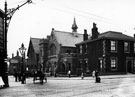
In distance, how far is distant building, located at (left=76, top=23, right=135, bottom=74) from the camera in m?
38.9

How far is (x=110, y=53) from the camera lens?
39.2 metres

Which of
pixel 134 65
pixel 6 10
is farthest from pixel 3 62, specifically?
pixel 134 65

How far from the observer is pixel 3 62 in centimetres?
2002

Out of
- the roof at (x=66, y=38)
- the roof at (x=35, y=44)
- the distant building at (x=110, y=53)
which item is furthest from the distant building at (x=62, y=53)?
the roof at (x=35, y=44)

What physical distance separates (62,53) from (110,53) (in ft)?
57.2

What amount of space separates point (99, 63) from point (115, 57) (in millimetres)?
3180

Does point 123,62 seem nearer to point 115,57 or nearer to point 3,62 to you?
point 115,57

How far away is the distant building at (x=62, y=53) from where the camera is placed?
51531 mm

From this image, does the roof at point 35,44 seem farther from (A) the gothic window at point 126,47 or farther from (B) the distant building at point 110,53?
(A) the gothic window at point 126,47

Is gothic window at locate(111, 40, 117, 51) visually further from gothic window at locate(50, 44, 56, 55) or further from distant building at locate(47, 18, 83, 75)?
gothic window at locate(50, 44, 56, 55)

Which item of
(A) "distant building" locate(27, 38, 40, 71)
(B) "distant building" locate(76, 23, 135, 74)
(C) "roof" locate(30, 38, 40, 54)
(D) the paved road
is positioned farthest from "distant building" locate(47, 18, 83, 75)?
(D) the paved road

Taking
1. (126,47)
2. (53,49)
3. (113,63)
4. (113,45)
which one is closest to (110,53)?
(113,45)

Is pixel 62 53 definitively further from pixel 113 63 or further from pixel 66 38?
pixel 113 63

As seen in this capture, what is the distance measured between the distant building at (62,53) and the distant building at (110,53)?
807 cm
